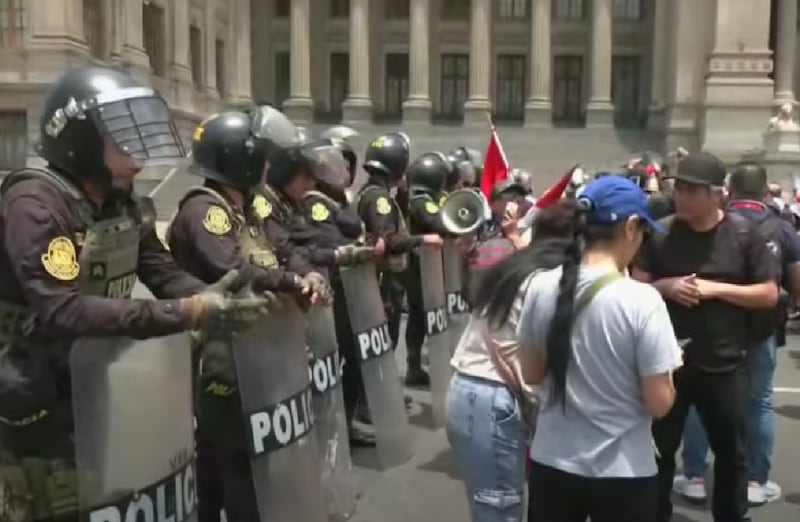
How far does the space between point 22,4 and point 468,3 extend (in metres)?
20.6

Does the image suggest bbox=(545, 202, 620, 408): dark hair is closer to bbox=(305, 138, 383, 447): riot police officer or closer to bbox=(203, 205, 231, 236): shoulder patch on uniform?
bbox=(203, 205, 231, 236): shoulder patch on uniform

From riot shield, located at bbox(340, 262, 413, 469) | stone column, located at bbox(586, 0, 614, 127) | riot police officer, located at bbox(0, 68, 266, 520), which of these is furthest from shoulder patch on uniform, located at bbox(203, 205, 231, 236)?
stone column, located at bbox(586, 0, 614, 127)

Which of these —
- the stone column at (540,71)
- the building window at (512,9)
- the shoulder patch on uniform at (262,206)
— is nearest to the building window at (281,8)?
the building window at (512,9)

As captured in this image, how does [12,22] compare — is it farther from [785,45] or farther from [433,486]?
[785,45]

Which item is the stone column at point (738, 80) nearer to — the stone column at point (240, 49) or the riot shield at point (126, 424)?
the stone column at point (240, 49)

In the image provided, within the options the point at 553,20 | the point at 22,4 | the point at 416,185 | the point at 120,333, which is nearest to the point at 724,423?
the point at 120,333

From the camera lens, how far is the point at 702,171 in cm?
438

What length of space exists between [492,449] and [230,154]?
1.56m

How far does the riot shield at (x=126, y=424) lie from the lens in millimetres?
2557

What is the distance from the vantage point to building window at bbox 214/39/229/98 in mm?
38438

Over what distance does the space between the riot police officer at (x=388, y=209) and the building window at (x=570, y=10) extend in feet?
114

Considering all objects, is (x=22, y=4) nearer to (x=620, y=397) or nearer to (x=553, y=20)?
(x=553, y=20)

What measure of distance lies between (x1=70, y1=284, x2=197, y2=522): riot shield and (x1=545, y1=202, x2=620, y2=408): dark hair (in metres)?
1.17

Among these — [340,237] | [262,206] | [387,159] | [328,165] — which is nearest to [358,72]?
[387,159]
